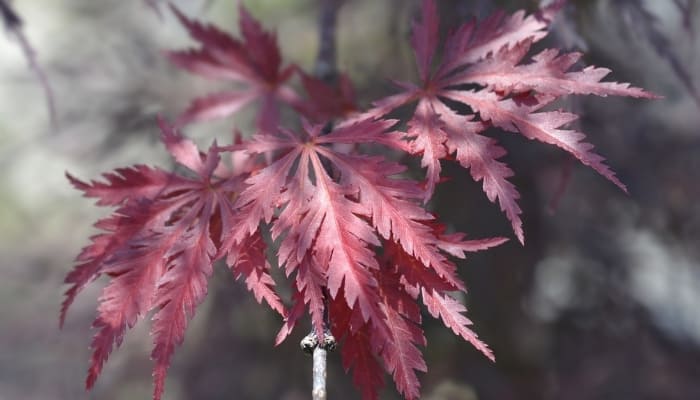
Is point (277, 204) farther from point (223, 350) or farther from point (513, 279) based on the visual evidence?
point (223, 350)

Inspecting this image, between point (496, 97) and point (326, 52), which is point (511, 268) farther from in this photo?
point (496, 97)

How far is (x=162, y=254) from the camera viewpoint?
0.79m

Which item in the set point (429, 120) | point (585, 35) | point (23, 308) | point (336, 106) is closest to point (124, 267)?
point (429, 120)

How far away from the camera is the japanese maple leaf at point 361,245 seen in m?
0.71

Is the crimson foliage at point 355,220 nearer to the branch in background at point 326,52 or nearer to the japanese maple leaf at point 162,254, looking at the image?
the japanese maple leaf at point 162,254

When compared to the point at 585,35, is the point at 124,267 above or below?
below

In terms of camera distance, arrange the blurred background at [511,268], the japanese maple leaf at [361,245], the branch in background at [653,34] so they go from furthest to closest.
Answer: the blurred background at [511,268] < the branch in background at [653,34] < the japanese maple leaf at [361,245]

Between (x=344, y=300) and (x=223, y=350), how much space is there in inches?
54.6

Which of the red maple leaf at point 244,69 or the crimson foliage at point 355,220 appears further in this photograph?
the red maple leaf at point 244,69

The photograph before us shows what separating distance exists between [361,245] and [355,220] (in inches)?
1.2

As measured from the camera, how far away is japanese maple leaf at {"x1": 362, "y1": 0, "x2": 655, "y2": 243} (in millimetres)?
751

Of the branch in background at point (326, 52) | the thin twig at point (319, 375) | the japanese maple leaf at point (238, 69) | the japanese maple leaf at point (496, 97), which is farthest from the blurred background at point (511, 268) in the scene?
the thin twig at point (319, 375)

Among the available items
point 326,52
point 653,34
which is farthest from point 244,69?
point 653,34

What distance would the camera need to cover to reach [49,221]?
238 cm
